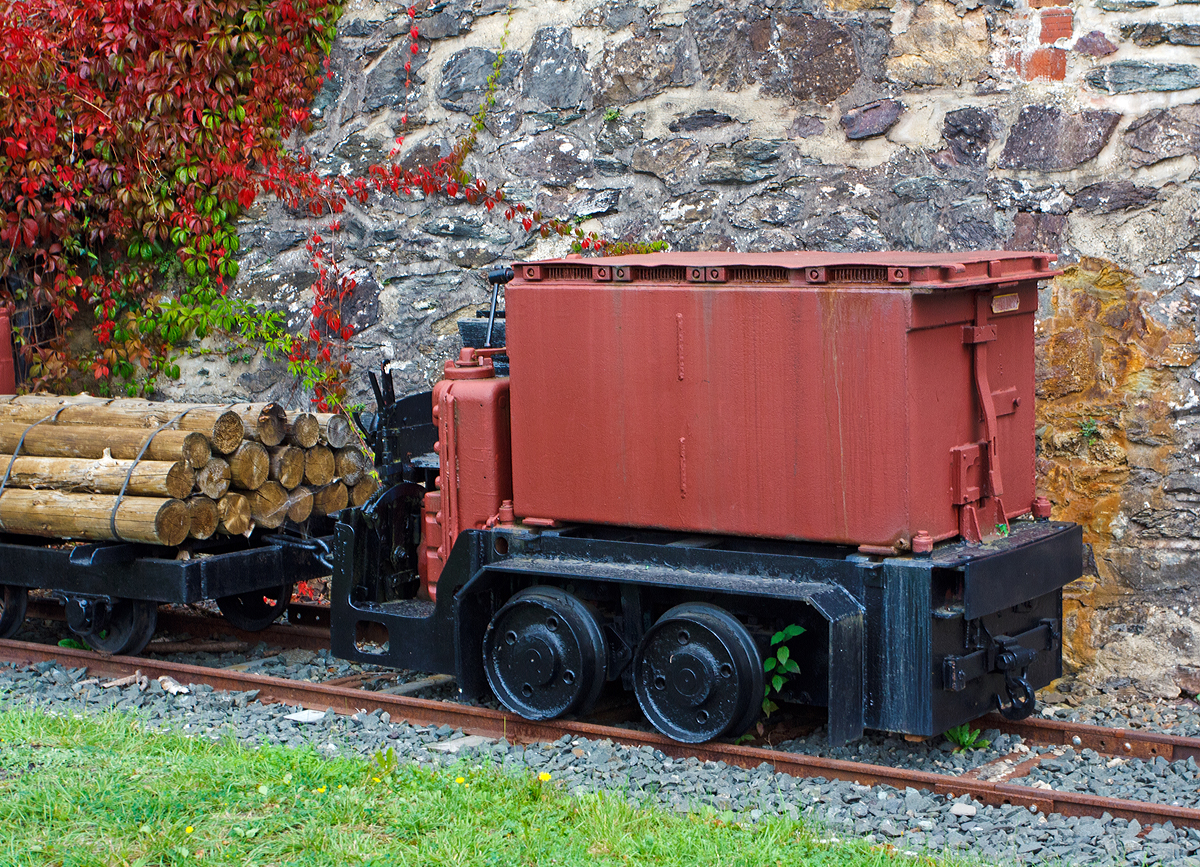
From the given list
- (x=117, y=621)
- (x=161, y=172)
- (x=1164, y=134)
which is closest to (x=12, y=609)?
(x=117, y=621)

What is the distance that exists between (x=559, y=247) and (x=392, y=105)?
153cm

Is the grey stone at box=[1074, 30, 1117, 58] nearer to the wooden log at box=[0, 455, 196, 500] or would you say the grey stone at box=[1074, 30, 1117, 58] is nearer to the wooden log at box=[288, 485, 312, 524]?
the wooden log at box=[288, 485, 312, 524]

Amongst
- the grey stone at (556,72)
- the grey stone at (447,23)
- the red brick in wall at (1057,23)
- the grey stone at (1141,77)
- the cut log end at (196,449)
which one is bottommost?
the cut log end at (196,449)

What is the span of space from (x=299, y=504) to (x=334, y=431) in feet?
1.42

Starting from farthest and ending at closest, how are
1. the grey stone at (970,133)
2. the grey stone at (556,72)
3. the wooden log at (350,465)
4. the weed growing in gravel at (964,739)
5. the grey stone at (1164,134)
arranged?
the grey stone at (556,72) < the wooden log at (350,465) < the grey stone at (970,133) < the grey stone at (1164,134) < the weed growing in gravel at (964,739)

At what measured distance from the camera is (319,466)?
766cm

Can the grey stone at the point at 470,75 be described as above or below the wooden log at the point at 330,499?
above

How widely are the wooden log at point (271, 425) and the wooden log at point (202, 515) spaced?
433 mm

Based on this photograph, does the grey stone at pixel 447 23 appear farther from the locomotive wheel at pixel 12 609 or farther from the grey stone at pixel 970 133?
the locomotive wheel at pixel 12 609

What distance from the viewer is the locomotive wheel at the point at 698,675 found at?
547 centimetres

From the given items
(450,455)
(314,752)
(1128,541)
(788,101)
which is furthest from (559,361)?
(1128,541)

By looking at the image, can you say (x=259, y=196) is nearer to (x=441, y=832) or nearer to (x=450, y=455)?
(x=450, y=455)

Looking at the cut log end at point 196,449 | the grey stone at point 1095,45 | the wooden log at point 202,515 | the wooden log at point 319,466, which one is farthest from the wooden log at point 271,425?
the grey stone at point 1095,45

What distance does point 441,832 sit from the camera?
183 inches
